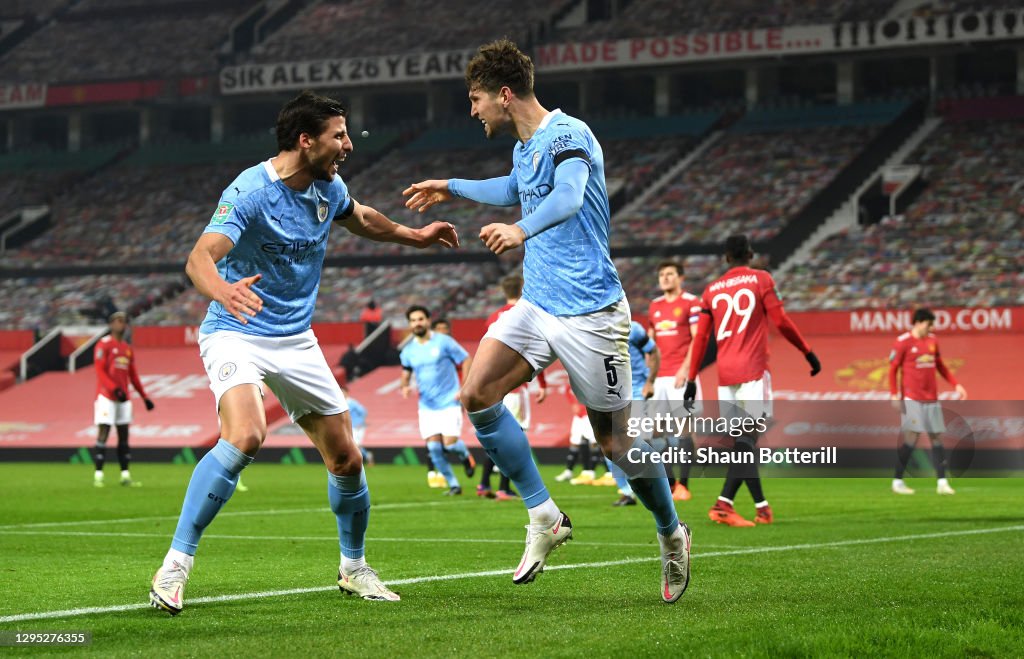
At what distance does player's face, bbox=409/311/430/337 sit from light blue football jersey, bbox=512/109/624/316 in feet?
37.8

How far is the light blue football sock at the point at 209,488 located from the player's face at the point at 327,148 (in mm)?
1302

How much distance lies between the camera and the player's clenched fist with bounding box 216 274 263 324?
5.94 meters

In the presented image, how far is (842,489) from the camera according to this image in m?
18.5

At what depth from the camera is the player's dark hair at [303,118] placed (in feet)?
21.9

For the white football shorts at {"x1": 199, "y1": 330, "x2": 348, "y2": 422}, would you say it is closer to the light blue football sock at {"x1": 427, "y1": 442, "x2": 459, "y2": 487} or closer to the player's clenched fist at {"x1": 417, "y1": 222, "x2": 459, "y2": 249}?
the player's clenched fist at {"x1": 417, "y1": 222, "x2": 459, "y2": 249}

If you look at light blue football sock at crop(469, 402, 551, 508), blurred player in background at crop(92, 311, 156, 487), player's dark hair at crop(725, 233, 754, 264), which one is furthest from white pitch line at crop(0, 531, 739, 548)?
blurred player in background at crop(92, 311, 156, 487)

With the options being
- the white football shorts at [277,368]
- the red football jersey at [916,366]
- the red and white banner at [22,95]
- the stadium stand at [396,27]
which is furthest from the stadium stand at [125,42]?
the white football shorts at [277,368]

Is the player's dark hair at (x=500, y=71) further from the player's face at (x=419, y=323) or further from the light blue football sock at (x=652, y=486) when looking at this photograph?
the player's face at (x=419, y=323)

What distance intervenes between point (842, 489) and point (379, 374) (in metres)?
16.6

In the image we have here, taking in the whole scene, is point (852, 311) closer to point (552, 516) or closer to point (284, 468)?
point (284, 468)

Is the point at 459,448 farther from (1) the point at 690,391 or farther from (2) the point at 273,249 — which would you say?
(2) the point at 273,249

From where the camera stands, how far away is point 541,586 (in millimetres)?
7301

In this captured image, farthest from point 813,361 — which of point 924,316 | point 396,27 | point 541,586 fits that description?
point 396,27

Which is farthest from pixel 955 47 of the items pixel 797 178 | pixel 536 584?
pixel 536 584
